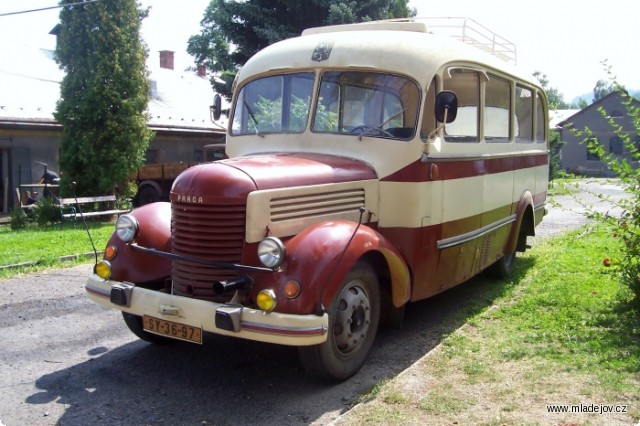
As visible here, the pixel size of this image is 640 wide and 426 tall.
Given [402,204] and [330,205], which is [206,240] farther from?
[402,204]

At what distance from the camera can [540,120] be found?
8797 mm

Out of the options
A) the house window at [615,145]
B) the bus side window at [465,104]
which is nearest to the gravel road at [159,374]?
the bus side window at [465,104]

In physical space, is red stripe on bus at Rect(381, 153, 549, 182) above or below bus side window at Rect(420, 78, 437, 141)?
below

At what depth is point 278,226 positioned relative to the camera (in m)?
4.52

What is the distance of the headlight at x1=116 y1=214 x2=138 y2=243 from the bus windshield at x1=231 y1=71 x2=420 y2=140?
1.51m

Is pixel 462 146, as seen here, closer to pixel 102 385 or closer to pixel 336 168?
pixel 336 168

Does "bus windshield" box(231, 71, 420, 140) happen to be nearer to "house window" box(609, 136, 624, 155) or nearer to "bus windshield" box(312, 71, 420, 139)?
"bus windshield" box(312, 71, 420, 139)

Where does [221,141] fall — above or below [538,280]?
above

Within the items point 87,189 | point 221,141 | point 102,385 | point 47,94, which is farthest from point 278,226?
point 221,141

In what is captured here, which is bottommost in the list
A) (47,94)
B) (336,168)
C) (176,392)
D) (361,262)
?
(176,392)

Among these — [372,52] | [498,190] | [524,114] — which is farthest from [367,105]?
[524,114]

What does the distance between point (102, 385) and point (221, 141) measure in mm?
18409

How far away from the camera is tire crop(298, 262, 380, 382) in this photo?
4.39m

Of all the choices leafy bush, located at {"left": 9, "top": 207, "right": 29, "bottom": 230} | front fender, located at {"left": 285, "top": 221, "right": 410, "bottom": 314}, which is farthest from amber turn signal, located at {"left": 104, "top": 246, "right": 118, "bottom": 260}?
leafy bush, located at {"left": 9, "top": 207, "right": 29, "bottom": 230}
